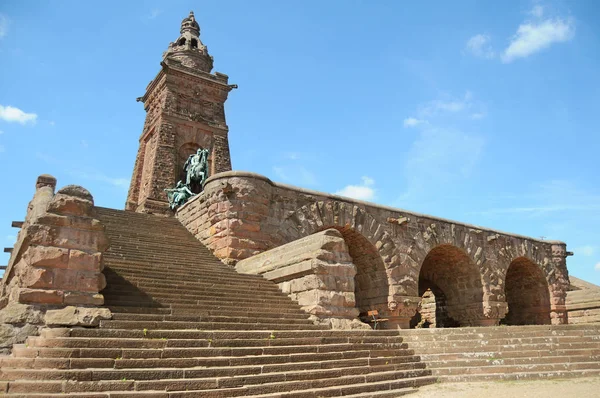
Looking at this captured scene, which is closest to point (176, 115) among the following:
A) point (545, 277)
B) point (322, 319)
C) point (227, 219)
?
point (227, 219)

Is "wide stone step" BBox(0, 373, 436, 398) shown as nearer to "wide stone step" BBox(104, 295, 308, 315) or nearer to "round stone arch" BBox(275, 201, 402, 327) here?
"wide stone step" BBox(104, 295, 308, 315)

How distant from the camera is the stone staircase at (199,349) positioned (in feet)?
18.8

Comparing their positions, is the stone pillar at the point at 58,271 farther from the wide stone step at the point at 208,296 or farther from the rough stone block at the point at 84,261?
the wide stone step at the point at 208,296

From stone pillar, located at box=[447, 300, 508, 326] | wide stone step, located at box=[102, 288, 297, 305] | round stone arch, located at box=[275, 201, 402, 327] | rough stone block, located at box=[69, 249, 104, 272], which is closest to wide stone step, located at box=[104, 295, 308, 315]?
wide stone step, located at box=[102, 288, 297, 305]

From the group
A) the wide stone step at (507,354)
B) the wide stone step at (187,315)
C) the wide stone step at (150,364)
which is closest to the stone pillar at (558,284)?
the wide stone step at (507,354)

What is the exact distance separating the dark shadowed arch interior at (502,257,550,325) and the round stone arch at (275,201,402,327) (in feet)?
27.1

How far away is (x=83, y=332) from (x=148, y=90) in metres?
21.6

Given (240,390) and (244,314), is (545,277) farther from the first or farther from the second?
(240,390)

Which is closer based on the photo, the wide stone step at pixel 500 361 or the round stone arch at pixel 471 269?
the wide stone step at pixel 500 361

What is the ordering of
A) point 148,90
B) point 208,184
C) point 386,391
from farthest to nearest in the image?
point 148,90 < point 208,184 < point 386,391

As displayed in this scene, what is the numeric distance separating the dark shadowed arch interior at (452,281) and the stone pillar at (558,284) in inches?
186

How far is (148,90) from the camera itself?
25.9m

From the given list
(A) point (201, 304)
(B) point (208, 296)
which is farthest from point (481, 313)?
(A) point (201, 304)

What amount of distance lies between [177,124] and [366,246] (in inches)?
465
